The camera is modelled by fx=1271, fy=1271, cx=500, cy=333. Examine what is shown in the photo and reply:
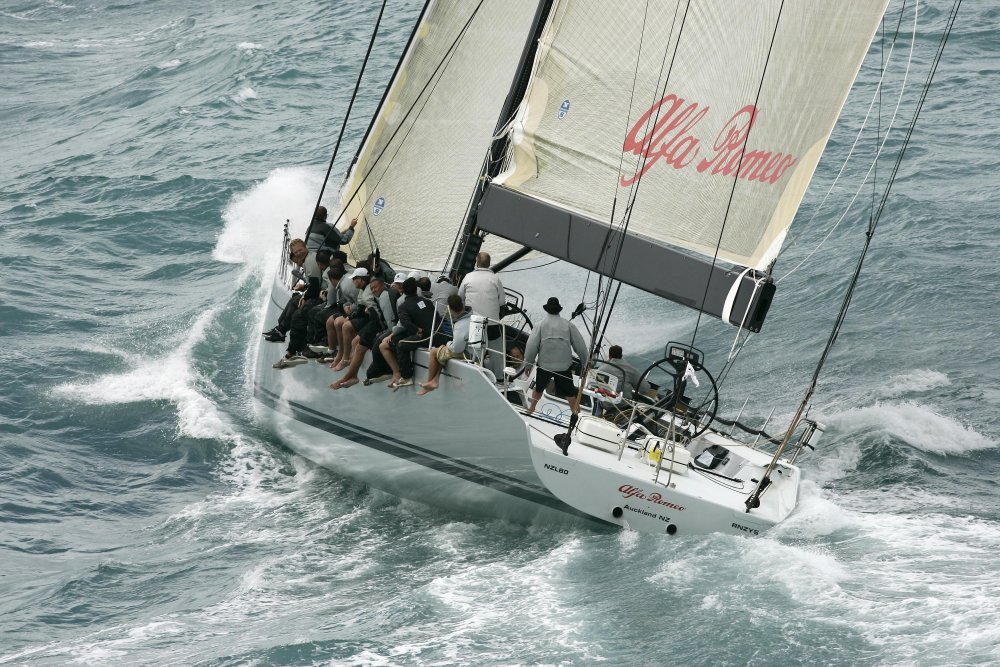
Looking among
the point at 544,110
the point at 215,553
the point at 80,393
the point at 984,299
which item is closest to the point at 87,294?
the point at 80,393

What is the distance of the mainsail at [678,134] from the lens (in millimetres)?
9711

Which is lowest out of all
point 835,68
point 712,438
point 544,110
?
point 712,438

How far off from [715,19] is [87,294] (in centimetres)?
1044

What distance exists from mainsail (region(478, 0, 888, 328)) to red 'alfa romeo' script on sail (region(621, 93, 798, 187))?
0.4 inches

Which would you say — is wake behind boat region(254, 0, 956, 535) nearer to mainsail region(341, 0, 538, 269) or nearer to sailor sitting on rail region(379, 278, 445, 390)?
sailor sitting on rail region(379, 278, 445, 390)

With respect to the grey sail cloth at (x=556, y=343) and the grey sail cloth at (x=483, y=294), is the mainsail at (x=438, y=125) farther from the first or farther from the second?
the grey sail cloth at (x=556, y=343)

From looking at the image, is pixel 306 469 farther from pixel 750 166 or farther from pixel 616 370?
pixel 750 166

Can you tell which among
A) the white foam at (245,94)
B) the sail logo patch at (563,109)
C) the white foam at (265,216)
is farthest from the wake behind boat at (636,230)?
the white foam at (245,94)

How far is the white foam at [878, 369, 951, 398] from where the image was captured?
1256 centimetres

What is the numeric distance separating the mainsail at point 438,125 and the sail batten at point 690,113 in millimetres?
2485

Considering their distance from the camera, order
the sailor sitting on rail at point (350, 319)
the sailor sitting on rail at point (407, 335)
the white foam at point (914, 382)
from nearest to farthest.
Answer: the sailor sitting on rail at point (407, 335)
the sailor sitting on rail at point (350, 319)
the white foam at point (914, 382)

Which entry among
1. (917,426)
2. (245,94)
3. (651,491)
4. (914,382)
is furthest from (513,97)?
(245,94)

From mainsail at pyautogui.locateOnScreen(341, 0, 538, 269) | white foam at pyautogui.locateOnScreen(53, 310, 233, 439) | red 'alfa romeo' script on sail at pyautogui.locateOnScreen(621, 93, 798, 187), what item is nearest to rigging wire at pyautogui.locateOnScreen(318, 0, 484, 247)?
mainsail at pyautogui.locateOnScreen(341, 0, 538, 269)

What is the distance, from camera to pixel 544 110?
1020cm
